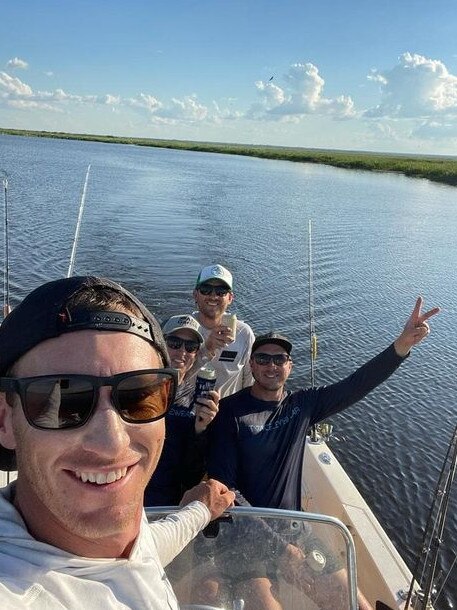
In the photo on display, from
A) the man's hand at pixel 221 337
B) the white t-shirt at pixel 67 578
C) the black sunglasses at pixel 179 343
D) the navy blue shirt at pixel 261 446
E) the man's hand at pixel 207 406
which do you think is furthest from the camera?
the man's hand at pixel 221 337

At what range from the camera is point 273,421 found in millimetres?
3414

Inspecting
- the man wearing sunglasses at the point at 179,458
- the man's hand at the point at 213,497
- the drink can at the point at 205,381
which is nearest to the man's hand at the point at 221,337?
the man wearing sunglasses at the point at 179,458

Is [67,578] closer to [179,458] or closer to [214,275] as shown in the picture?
[179,458]

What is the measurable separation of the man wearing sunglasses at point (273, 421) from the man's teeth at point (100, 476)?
6.70ft

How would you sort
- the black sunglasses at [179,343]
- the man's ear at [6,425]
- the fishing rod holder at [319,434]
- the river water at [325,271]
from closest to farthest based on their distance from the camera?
1. the man's ear at [6,425]
2. the black sunglasses at [179,343]
3. the fishing rod holder at [319,434]
4. the river water at [325,271]

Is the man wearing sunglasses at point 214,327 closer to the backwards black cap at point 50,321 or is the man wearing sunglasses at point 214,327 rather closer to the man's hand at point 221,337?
the man's hand at point 221,337

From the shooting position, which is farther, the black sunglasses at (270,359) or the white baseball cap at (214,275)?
the white baseball cap at (214,275)

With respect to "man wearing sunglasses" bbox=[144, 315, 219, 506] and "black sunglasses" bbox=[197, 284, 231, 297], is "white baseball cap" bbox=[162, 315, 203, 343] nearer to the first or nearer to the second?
"man wearing sunglasses" bbox=[144, 315, 219, 506]

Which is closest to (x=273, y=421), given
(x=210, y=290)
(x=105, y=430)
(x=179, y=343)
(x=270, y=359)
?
(x=270, y=359)

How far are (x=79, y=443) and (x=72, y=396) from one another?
12 centimetres

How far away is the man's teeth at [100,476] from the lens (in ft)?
4.08

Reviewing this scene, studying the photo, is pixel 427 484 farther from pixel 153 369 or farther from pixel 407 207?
pixel 407 207

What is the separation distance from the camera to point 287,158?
3391 inches

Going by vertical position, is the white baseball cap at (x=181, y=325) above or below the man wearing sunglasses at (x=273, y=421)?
above
